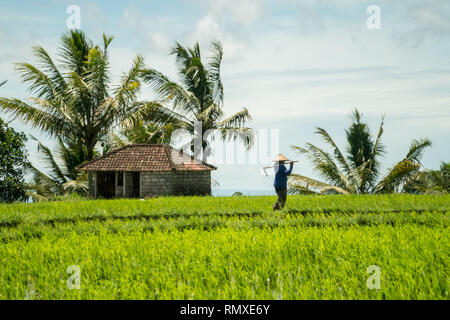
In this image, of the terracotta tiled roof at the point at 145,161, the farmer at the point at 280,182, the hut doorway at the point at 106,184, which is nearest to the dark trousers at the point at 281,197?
the farmer at the point at 280,182

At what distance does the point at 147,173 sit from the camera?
17938 millimetres

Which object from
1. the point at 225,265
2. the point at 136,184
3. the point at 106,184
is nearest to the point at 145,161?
the point at 136,184

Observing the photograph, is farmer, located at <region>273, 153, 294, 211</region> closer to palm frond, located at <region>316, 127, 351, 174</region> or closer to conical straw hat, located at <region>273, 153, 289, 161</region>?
conical straw hat, located at <region>273, 153, 289, 161</region>

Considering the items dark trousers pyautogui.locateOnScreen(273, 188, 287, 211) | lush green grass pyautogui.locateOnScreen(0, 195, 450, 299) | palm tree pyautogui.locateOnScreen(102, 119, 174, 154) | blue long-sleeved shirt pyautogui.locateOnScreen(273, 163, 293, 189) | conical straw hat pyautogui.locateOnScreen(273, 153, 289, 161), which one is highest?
palm tree pyautogui.locateOnScreen(102, 119, 174, 154)

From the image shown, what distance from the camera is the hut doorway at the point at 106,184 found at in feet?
63.4

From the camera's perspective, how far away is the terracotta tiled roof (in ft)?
59.1

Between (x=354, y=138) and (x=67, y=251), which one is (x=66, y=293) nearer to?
(x=67, y=251)

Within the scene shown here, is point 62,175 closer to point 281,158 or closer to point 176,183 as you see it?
point 176,183

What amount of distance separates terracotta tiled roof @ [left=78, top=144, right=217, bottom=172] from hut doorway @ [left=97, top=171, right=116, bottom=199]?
1.12m

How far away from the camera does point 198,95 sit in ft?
69.3

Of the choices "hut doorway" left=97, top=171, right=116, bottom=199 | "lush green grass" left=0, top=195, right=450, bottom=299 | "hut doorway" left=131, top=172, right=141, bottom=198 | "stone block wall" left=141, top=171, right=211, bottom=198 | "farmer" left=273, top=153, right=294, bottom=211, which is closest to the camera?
"lush green grass" left=0, top=195, right=450, bottom=299

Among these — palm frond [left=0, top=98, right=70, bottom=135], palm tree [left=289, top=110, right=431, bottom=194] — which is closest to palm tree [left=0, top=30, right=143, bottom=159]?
palm frond [left=0, top=98, right=70, bottom=135]

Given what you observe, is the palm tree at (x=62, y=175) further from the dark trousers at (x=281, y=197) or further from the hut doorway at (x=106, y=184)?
the dark trousers at (x=281, y=197)
